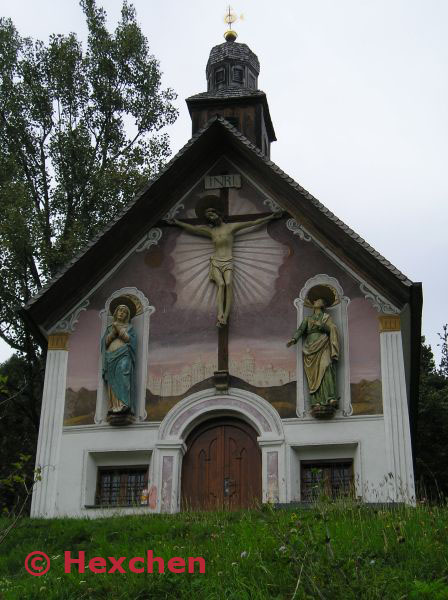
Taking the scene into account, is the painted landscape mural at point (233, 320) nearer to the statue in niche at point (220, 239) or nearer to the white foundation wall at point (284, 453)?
the statue in niche at point (220, 239)

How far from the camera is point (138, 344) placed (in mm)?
20031

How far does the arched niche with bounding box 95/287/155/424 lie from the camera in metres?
19.5

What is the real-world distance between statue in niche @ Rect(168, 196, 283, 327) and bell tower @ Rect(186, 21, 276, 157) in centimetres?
432

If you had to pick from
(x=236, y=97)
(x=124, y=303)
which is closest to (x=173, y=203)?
(x=124, y=303)

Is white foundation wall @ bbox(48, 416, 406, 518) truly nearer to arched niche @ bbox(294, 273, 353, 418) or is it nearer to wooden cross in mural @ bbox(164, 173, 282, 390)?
arched niche @ bbox(294, 273, 353, 418)

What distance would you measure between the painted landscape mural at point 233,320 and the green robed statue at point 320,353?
339mm

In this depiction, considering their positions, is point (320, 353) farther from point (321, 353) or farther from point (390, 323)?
point (390, 323)

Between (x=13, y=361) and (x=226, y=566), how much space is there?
18907 millimetres

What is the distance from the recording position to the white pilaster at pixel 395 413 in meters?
17.7

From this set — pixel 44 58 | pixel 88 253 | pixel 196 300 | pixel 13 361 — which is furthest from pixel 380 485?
pixel 44 58

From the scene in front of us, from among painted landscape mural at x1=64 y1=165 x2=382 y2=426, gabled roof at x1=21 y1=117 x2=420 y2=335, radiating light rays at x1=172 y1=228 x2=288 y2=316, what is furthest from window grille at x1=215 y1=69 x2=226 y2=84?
radiating light rays at x1=172 y1=228 x2=288 y2=316

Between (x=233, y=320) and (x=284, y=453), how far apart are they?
281cm

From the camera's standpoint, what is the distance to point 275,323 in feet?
64.7

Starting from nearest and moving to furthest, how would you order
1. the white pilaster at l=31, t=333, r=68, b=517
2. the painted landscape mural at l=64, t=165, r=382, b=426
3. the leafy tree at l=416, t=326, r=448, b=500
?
the white pilaster at l=31, t=333, r=68, b=517
the painted landscape mural at l=64, t=165, r=382, b=426
the leafy tree at l=416, t=326, r=448, b=500
